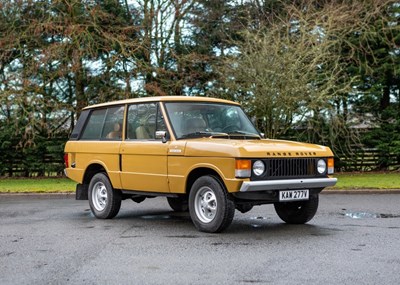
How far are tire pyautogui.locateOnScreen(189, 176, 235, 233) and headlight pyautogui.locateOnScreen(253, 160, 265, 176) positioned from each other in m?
0.50

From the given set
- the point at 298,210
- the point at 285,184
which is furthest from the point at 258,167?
the point at 298,210

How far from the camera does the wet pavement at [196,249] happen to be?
→ 16.9ft

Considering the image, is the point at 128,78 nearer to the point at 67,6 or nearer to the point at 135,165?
the point at 67,6

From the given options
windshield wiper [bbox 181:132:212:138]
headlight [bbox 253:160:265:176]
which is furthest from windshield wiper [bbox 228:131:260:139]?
headlight [bbox 253:160:265:176]

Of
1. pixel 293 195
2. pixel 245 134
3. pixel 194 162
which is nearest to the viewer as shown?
pixel 293 195

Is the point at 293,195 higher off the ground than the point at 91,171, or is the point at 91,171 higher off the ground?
the point at 91,171

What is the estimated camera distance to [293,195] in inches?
298

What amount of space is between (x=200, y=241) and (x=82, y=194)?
3656 mm

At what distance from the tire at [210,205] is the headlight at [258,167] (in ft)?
1.66

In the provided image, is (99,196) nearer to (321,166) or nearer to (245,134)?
(245,134)

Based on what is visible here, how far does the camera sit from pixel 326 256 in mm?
5980

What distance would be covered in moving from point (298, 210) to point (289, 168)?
3.81 ft

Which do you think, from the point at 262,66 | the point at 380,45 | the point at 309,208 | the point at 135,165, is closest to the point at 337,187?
the point at 262,66

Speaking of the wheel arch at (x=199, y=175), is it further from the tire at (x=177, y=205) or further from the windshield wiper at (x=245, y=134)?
the tire at (x=177, y=205)
